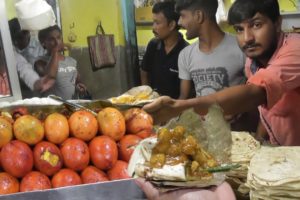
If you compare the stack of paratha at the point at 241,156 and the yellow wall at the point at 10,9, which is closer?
the stack of paratha at the point at 241,156

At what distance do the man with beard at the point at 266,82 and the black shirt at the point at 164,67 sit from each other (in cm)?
123

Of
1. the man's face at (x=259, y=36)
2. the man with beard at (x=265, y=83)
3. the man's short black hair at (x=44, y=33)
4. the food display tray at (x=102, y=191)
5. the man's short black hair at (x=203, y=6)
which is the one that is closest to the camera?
the food display tray at (x=102, y=191)

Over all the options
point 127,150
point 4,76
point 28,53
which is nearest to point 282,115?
point 127,150

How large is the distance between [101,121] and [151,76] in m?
2.16

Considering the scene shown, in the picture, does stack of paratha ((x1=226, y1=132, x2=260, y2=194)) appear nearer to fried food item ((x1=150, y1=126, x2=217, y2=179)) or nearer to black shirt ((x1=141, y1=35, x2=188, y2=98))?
fried food item ((x1=150, y1=126, x2=217, y2=179))

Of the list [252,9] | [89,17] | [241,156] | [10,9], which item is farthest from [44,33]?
[241,156]

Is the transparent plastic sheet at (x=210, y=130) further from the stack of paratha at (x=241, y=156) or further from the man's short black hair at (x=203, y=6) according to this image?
the man's short black hair at (x=203, y=6)

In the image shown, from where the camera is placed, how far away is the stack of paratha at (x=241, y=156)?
4.48ft

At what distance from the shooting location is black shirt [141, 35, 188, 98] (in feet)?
10.7

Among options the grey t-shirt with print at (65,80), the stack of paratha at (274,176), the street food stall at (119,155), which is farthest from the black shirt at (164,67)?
the stack of paratha at (274,176)

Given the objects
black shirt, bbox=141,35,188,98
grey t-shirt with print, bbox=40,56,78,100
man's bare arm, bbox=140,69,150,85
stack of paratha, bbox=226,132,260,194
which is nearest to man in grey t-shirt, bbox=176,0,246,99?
black shirt, bbox=141,35,188,98

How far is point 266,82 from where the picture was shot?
160cm

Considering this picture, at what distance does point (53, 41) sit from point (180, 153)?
201 cm

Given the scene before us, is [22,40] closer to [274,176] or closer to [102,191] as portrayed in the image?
[102,191]
